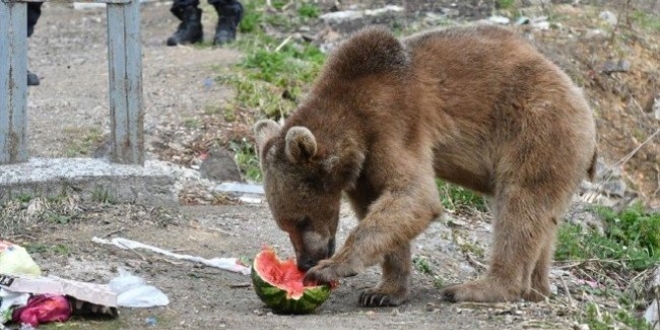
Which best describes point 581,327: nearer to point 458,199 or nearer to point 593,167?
point 593,167

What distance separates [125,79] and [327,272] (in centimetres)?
240

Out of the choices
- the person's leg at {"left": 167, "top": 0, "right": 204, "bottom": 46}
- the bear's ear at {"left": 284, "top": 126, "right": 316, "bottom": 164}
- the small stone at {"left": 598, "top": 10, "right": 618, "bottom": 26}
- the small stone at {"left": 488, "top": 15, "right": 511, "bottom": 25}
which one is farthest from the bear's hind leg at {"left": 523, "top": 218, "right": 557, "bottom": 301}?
the small stone at {"left": 598, "top": 10, "right": 618, "bottom": 26}

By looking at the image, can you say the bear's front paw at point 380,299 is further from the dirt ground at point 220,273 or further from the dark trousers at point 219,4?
the dark trousers at point 219,4

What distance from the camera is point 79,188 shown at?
8.18 meters

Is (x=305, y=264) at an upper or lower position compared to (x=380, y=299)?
→ upper

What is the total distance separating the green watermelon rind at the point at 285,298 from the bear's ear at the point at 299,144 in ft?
2.07

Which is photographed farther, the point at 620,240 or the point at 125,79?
the point at 620,240

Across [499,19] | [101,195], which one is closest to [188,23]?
[499,19]

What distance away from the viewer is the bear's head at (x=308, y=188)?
22.4 ft

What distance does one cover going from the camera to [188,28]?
13.6 m

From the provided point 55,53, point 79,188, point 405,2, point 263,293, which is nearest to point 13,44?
point 79,188

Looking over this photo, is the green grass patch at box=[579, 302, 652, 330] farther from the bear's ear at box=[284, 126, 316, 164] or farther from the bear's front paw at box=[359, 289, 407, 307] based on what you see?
the bear's ear at box=[284, 126, 316, 164]

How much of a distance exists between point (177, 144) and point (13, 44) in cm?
266

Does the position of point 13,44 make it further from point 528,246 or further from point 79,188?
point 528,246
